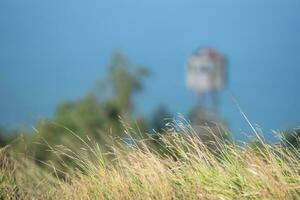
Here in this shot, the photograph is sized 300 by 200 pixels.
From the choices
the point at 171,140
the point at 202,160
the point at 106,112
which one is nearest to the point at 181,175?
the point at 202,160

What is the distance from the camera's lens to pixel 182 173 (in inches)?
202

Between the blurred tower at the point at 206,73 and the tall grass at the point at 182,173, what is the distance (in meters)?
39.2

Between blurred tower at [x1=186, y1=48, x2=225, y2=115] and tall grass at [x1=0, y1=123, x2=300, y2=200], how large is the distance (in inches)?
1542

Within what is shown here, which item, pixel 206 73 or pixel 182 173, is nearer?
pixel 182 173

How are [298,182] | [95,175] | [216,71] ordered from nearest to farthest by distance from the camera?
[298,182]
[95,175]
[216,71]

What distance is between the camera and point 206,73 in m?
46.9

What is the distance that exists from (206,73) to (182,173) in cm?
4199

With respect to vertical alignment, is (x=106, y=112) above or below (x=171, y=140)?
below

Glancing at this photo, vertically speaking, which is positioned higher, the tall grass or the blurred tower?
→ the tall grass

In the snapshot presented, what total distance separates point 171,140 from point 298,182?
1.15m

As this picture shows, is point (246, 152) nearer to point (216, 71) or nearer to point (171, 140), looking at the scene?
point (171, 140)

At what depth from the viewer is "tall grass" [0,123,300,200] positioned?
4781 millimetres

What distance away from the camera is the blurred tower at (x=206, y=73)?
45.5 m

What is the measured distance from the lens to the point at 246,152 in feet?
16.6
